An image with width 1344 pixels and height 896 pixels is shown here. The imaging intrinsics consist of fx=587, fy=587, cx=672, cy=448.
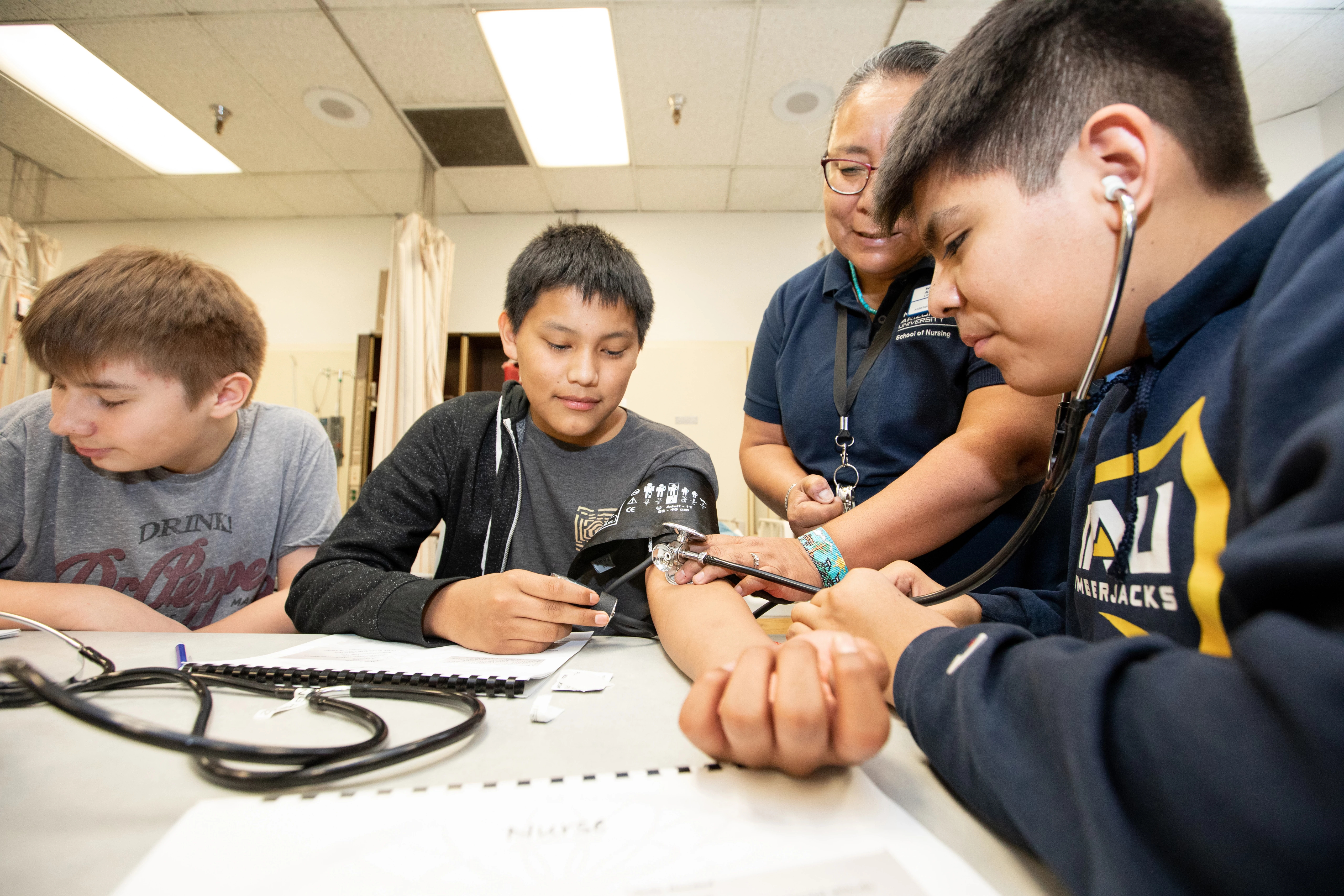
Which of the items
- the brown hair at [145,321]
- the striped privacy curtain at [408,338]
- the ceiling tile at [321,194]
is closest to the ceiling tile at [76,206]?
the ceiling tile at [321,194]

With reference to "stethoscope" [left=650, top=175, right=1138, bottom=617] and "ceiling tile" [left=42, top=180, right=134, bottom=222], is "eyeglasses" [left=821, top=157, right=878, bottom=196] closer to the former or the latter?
"stethoscope" [left=650, top=175, right=1138, bottom=617]

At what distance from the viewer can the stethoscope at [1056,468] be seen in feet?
1.60

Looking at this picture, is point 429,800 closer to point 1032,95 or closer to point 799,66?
point 1032,95

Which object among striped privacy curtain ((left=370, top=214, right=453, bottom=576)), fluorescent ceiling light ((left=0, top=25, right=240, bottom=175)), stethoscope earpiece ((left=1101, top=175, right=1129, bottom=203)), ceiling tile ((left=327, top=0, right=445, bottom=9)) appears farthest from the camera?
striped privacy curtain ((left=370, top=214, right=453, bottom=576))

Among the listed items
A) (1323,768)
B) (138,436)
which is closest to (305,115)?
(138,436)

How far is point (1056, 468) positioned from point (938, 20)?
2.59 metres

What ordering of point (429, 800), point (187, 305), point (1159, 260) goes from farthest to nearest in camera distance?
point (187, 305) < point (1159, 260) < point (429, 800)

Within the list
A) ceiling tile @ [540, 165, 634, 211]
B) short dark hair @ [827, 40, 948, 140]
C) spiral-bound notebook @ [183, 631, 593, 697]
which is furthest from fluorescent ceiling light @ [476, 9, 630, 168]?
spiral-bound notebook @ [183, 631, 593, 697]

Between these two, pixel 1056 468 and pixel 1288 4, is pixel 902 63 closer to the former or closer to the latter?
pixel 1056 468

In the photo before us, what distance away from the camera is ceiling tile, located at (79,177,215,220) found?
3.61 meters

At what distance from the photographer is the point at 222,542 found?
3.61 feet

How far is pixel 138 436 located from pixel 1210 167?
1.46m

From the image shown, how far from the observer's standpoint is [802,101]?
9.47 feet

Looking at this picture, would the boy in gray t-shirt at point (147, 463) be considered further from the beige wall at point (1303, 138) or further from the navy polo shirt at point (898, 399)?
the beige wall at point (1303, 138)
